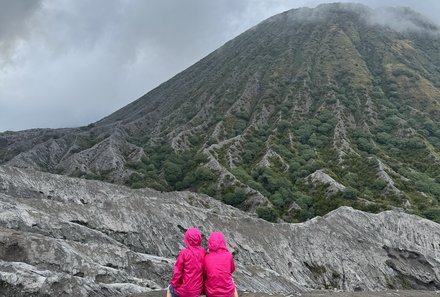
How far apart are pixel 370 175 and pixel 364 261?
271 feet

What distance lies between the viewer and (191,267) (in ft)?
40.8

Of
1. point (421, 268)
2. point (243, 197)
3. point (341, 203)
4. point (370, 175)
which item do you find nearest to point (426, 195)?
point (370, 175)

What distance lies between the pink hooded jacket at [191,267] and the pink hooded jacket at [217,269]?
0.21 m

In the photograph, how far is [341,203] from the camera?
10719cm

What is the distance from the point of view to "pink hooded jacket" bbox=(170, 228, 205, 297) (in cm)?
1242

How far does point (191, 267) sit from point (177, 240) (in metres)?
36.8

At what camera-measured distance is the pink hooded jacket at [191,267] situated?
1242 cm

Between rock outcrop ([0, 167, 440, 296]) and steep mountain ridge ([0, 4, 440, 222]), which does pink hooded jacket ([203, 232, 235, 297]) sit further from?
steep mountain ridge ([0, 4, 440, 222])

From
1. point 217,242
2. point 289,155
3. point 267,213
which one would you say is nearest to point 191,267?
point 217,242

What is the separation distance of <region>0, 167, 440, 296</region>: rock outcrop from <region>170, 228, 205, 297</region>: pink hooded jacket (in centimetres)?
1061

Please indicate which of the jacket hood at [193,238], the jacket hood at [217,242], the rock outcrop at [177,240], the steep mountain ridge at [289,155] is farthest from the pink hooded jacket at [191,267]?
the steep mountain ridge at [289,155]

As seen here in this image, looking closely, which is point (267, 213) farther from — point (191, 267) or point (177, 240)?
point (191, 267)

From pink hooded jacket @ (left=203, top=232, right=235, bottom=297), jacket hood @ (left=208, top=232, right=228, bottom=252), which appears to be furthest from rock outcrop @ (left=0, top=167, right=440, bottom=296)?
jacket hood @ (left=208, top=232, right=228, bottom=252)

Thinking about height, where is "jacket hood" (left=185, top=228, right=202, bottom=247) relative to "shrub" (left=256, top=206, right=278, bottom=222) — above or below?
above
